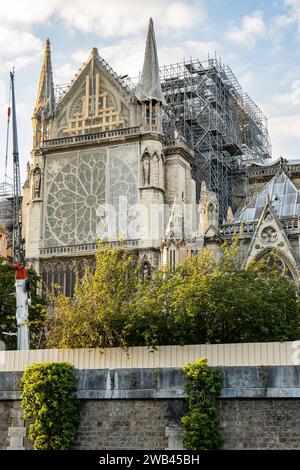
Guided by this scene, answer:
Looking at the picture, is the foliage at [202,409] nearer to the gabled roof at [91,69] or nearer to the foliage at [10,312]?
→ the foliage at [10,312]

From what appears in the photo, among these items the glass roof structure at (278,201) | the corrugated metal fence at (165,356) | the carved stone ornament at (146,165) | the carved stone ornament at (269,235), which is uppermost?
the carved stone ornament at (146,165)

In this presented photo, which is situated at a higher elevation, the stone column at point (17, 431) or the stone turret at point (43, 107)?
the stone turret at point (43, 107)

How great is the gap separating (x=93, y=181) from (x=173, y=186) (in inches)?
191

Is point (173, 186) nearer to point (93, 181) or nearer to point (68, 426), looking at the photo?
point (93, 181)

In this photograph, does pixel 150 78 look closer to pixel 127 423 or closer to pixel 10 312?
pixel 10 312

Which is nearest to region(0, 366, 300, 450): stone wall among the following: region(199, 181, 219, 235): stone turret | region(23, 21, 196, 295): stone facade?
region(199, 181, 219, 235): stone turret

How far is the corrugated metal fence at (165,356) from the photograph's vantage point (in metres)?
21.8

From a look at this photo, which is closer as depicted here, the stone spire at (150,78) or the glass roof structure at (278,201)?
the glass roof structure at (278,201)

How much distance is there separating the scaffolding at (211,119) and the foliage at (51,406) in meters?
34.7

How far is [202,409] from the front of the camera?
63.0 feet

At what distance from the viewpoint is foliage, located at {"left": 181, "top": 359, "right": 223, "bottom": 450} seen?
18.9 m

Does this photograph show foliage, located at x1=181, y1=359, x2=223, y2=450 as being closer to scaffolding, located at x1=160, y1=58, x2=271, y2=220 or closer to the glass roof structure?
the glass roof structure

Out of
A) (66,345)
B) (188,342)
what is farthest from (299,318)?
(66,345)

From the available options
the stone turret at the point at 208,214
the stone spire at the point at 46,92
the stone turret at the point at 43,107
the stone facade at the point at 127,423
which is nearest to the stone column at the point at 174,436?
the stone facade at the point at 127,423
